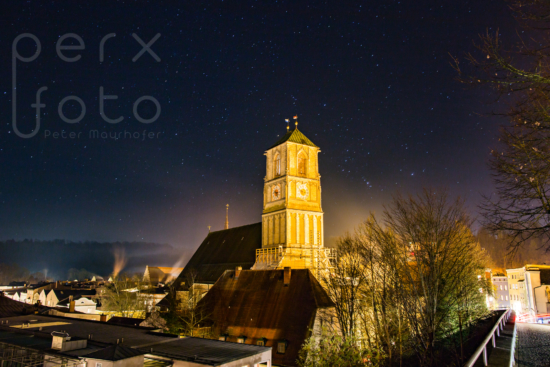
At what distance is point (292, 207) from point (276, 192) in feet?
12.3

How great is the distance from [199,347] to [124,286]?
218 feet

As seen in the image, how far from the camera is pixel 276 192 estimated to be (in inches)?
1962

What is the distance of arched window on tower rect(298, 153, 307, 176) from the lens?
50.6 m

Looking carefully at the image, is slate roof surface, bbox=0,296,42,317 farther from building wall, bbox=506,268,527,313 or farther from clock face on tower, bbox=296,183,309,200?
building wall, bbox=506,268,527,313

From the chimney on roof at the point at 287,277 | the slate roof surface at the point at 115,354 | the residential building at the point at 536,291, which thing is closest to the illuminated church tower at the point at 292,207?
the chimney on roof at the point at 287,277

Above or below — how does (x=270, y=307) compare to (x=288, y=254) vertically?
below

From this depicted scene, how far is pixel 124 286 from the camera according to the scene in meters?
79.5

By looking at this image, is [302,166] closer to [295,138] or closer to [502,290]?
[295,138]

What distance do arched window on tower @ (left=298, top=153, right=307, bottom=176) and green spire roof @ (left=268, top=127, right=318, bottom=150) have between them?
1903mm

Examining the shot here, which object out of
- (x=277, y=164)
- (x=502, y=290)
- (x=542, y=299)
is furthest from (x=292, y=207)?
(x=502, y=290)

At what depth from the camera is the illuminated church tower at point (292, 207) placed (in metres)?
45.2

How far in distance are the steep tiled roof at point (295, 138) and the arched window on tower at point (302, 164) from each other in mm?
1903

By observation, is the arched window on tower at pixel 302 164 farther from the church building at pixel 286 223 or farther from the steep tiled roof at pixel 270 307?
the steep tiled roof at pixel 270 307

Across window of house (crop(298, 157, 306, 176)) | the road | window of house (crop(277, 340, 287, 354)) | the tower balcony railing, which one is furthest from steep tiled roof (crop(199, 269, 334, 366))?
window of house (crop(298, 157, 306, 176))
